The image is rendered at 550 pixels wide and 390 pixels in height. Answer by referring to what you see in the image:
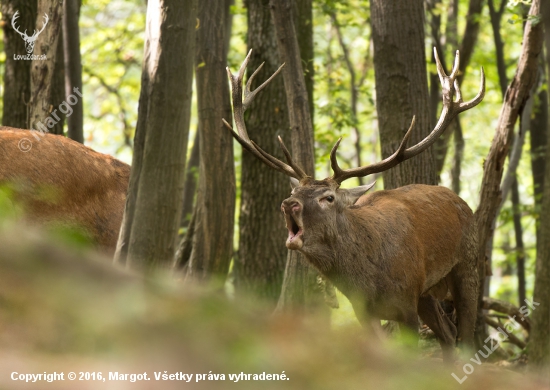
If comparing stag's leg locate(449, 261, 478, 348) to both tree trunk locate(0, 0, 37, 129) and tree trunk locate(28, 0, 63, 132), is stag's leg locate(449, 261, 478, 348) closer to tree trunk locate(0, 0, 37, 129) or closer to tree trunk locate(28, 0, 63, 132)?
tree trunk locate(28, 0, 63, 132)

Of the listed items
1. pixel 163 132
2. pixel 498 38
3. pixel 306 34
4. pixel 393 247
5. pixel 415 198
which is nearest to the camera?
pixel 163 132

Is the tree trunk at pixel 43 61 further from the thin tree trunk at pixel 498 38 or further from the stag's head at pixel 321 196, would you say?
the thin tree trunk at pixel 498 38

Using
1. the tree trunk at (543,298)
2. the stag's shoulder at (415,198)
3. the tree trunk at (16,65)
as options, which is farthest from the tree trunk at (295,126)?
the tree trunk at (16,65)

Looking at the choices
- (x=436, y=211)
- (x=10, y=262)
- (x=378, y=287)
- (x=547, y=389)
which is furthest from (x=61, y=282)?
(x=436, y=211)

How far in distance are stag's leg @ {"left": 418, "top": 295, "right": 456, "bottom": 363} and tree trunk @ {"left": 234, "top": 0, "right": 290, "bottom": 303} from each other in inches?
113

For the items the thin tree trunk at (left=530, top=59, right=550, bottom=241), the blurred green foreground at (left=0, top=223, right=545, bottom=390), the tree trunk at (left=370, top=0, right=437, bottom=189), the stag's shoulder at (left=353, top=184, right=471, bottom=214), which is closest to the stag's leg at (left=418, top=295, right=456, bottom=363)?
the stag's shoulder at (left=353, top=184, right=471, bottom=214)

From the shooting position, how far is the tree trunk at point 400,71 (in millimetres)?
8391

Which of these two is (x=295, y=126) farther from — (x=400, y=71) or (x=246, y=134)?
(x=400, y=71)

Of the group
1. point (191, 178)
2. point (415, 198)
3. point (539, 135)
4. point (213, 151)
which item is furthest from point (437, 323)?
point (191, 178)

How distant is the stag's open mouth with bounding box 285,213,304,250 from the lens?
6.14 metres

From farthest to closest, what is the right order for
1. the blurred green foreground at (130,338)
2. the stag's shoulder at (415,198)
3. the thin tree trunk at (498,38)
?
1. the thin tree trunk at (498,38)
2. the stag's shoulder at (415,198)
3. the blurred green foreground at (130,338)

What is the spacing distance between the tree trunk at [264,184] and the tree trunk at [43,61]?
2871 millimetres

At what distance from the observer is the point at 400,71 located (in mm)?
8391

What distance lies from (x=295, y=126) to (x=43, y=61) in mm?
3024
